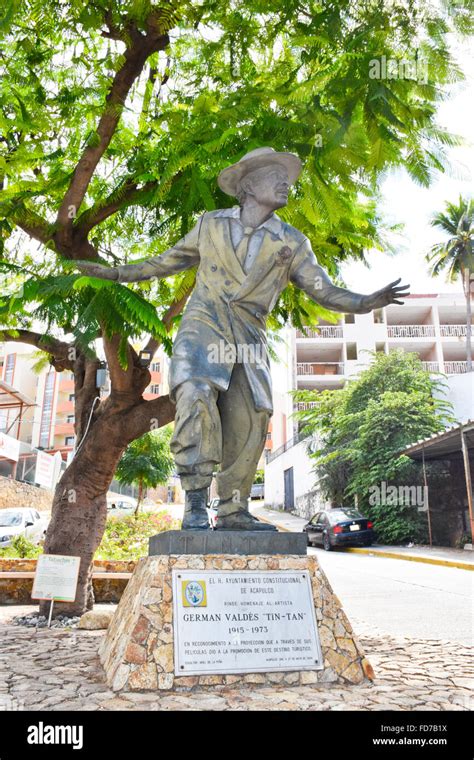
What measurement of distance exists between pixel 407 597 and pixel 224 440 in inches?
210

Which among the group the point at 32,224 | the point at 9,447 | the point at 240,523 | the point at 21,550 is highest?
the point at 9,447

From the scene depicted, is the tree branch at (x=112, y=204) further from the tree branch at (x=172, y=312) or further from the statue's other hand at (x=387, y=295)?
the statue's other hand at (x=387, y=295)

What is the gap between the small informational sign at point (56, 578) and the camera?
6188 millimetres

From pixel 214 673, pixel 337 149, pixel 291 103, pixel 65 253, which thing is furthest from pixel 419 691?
pixel 65 253

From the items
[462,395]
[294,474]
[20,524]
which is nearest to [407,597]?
[20,524]

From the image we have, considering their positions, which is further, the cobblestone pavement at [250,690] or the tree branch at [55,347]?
the tree branch at [55,347]

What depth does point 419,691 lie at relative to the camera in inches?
119

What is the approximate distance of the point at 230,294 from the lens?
3.87m

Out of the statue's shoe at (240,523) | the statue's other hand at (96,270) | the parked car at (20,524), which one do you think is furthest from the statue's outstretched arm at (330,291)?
the parked car at (20,524)

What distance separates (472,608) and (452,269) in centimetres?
2695

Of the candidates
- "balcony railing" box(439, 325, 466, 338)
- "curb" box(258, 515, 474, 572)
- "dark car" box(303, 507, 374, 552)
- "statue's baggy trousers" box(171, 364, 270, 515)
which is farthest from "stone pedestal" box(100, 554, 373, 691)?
"balcony railing" box(439, 325, 466, 338)

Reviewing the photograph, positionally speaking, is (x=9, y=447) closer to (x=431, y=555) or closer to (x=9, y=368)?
(x=9, y=368)

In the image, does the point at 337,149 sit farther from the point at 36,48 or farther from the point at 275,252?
the point at 36,48

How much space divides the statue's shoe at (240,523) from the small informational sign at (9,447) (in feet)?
75.3
